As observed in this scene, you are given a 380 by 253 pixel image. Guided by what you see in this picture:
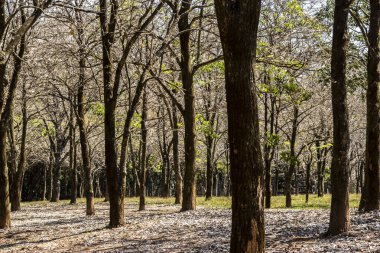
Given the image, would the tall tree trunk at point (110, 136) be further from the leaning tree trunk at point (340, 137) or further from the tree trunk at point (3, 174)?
the leaning tree trunk at point (340, 137)

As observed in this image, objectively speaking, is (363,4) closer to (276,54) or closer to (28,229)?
(276,54)

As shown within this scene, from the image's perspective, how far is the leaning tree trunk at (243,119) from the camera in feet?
21.6

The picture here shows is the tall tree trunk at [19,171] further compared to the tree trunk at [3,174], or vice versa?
the tall tree trunk at [19,171]

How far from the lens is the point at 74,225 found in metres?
18.4

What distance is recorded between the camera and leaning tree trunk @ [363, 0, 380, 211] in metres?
14.2

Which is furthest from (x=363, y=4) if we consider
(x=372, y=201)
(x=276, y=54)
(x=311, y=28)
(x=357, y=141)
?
(x=357, y=141)

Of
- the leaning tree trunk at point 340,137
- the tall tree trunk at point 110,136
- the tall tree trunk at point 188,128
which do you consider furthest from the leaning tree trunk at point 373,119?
the tall tree trunk at point 110,136

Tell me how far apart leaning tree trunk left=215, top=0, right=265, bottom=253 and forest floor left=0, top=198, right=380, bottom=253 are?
3617 mm

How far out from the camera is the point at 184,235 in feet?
45.1

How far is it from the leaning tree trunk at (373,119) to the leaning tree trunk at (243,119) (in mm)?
→ 8823

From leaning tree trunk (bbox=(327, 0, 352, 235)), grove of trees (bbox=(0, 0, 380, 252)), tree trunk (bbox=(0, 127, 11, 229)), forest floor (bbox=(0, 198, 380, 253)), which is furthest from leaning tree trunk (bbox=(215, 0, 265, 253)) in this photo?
tree trunk (bbox=(0, 127, 11, 229))

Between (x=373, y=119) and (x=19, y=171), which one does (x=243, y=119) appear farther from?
(x=19, y=171)

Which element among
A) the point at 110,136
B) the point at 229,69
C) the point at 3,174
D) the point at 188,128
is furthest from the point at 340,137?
the point at 3,174

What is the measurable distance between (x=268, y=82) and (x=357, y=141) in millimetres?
33456
